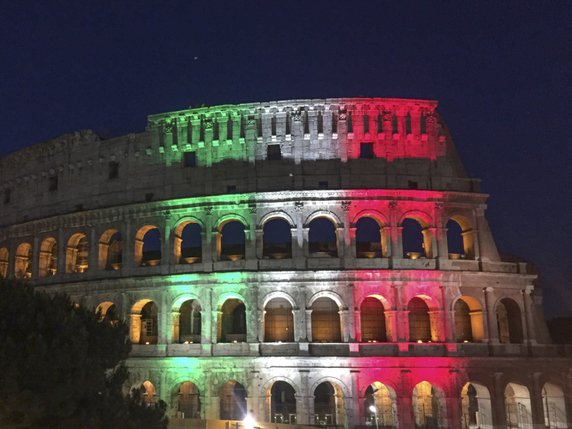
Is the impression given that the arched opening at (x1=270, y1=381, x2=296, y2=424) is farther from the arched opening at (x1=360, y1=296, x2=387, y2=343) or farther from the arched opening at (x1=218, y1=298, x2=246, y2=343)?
the arched opening at (x1=360, y1=296, x2=387, y2=343)

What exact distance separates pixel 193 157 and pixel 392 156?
957cm

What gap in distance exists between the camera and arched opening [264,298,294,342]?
96.7 ft

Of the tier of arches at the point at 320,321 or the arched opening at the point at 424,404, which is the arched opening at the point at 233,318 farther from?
the arched opening at the point at 424,404

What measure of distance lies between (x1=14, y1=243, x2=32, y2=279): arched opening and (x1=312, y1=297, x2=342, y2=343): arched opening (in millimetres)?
15730

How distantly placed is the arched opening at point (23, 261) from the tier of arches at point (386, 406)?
33.0 ft

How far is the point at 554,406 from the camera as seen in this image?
94.6 feet

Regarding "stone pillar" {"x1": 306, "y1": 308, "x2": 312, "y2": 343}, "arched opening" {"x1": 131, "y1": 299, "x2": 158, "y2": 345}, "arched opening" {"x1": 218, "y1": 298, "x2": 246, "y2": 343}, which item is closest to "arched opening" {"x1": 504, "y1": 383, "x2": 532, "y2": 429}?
"stone pillar" {"x1": 306, "y1": 308, "x2": 312, "y2": 343}

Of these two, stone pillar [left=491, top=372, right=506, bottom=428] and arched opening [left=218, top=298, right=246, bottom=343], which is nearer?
stone pillar [left=491, top=372, right=506, bottom=428]

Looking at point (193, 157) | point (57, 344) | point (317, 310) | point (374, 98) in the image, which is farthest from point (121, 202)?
point (57, 344)

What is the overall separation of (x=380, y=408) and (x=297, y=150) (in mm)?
12969

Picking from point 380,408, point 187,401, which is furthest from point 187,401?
point 380,408

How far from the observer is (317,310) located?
29531 millimetres

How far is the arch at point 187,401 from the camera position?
2916 cm

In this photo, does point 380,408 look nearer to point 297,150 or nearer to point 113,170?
point 297,150
